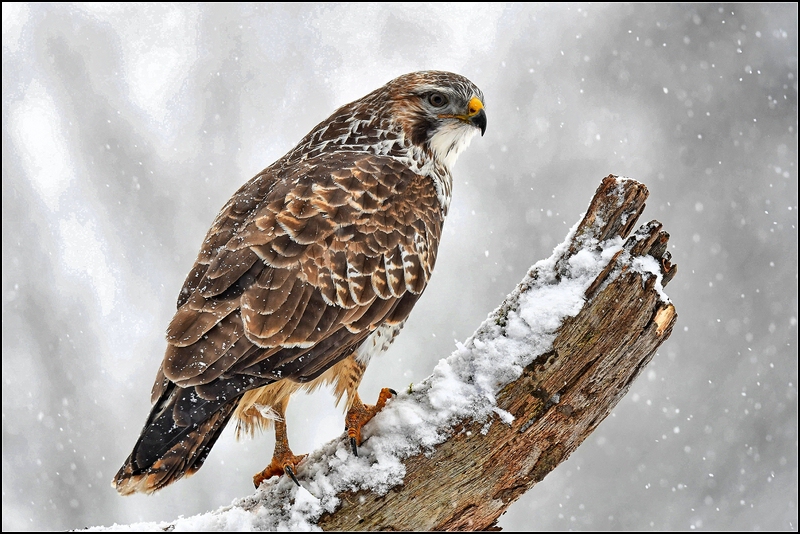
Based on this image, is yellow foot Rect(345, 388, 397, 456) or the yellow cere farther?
the yellow cere

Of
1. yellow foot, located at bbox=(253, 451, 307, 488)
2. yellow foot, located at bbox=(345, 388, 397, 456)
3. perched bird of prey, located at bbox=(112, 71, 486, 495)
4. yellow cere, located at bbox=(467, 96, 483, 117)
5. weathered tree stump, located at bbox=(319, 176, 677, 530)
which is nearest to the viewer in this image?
perched bird of prey, located at bbox=(112, 71, 486, 495)

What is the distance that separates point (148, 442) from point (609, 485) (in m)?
14.0

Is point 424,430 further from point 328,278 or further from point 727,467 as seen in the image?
point 727,467

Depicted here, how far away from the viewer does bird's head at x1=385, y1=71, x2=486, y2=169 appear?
5.43 meters

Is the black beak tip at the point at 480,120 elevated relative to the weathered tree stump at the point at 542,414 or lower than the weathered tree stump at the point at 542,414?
elevated

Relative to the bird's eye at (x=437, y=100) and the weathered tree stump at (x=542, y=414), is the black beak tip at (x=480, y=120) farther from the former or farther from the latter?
the weathered tree stump at (x=542, y=414)

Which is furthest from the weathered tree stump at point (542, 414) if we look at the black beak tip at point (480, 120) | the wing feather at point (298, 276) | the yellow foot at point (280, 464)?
the black beak tip at point (480, 120)

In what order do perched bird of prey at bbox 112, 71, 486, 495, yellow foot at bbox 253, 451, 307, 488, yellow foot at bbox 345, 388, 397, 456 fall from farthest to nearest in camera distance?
yellow foot at bbox 253, 451, 307, 488
yellow foot at bbox 345, 388, 397, 456
perched bird of prey at bbox 112, 71, 486, 495

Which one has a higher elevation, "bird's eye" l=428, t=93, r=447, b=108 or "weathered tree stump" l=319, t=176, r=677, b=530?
"bird's eye" l=428, t=93, r=447, b=108

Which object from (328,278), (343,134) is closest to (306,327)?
(328,278)

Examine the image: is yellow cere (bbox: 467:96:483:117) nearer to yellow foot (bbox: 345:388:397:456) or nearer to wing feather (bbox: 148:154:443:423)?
wing feather (bbox: 148:154:443:423)

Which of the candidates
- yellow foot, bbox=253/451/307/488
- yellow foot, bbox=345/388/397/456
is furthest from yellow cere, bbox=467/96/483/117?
yellow foot, bbox=253/451/307/488

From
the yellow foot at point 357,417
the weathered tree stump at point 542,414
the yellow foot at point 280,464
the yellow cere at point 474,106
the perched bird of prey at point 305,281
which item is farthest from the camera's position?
the yellow cere at point 474,106

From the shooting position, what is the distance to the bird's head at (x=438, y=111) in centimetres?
543
